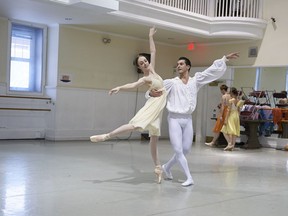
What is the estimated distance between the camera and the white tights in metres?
4.97

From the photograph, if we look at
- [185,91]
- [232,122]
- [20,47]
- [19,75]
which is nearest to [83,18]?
[20,47]

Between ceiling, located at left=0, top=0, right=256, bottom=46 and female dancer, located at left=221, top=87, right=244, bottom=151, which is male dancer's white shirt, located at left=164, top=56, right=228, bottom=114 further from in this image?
female dancer, located at left=221, top=87, right=244, bottom=151

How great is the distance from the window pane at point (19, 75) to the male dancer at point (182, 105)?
6.33m

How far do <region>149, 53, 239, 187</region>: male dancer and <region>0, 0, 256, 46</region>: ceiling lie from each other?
3.99 m

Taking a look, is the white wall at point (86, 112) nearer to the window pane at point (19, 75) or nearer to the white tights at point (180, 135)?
the window pane at point (19, 75)

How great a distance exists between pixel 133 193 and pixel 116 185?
0.47m

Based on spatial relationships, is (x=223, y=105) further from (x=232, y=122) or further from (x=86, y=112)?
(x=86, y=112)

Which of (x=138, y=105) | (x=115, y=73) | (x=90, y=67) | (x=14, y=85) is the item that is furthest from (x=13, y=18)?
(x=138, y=105)

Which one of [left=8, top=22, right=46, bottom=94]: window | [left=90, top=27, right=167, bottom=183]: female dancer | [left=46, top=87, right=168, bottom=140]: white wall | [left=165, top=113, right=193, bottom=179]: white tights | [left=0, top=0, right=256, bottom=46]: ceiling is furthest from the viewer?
[left=46, top=87, right=168, bottom=140]: white wall

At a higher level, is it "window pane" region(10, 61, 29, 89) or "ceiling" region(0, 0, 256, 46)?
"ceiling" region(0, 0, 256, 46)

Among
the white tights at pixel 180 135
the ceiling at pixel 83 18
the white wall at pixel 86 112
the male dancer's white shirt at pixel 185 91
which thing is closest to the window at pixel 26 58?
Answer: the ceiling at pixel 83 18

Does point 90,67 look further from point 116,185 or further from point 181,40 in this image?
point 116,185

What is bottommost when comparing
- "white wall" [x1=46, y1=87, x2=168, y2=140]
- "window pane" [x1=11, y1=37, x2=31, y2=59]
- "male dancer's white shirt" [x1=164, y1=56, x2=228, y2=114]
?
"white wall" [x1=46, y1=87, x2=168, y2=140]

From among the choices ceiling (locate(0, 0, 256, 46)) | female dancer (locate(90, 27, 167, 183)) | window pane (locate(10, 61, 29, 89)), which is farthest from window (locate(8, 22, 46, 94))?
female dancer (locate(90, 27, 167, 183))
